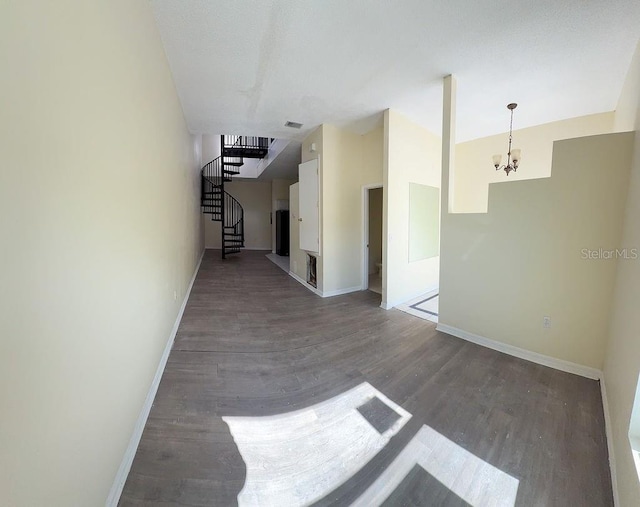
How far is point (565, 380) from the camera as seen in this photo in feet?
7.22

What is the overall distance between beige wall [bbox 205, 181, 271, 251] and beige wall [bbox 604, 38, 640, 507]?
10263 millimetres

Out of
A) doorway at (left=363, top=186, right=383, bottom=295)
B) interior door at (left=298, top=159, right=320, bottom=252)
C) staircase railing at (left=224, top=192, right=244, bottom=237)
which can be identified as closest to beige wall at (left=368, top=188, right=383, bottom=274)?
doorway at (left=363, top=186, right=383, bottom=295)

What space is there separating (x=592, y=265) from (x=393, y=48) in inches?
106

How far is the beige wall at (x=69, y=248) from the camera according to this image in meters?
0.66

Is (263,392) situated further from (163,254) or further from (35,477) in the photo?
(163,254)

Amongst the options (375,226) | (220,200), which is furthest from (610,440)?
(220,200)

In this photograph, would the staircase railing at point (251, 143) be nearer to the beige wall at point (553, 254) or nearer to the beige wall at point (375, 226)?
the beige wall at point (375, 226)

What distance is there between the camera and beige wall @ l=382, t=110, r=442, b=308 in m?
3.83

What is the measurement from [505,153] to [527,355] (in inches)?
151

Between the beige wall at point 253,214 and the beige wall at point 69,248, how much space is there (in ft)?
30.6

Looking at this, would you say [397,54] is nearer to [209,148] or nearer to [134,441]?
[134,441]

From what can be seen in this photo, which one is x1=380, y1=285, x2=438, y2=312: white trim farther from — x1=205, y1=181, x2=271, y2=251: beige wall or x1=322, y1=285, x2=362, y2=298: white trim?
x1=205, y1=181, x2=271, y2=251: beige wall

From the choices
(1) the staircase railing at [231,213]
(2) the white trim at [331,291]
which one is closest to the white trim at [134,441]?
(2) the white trim at [331,291]

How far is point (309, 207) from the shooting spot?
4.84m
